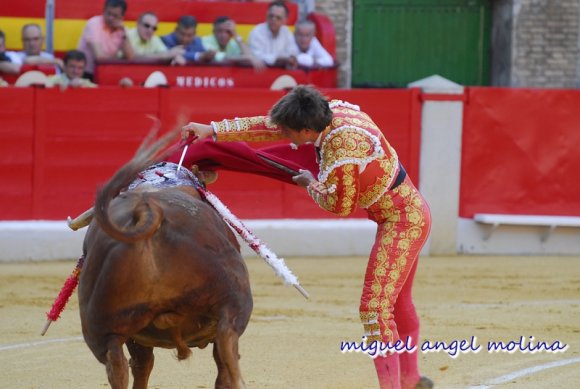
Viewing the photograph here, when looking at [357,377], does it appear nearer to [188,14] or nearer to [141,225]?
[141,225]

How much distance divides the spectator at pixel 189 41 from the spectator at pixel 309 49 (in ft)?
3.17

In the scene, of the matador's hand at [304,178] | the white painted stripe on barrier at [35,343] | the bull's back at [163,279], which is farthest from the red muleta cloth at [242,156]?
the white painted stripe on barrier at [35,343]

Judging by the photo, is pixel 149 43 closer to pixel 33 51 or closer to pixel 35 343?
pixel 33 51

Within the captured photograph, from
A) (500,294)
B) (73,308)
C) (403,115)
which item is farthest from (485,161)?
(73,308)

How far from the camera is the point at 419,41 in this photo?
46.3 feet

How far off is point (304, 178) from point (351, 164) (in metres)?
0.26

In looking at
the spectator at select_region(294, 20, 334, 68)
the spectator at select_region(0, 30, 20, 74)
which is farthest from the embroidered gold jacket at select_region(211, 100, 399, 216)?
the spectator at select_region(294, 20, 334, 68)

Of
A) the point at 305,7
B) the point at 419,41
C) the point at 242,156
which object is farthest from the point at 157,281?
the point at 419,41

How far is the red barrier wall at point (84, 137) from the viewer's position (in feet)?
30.6

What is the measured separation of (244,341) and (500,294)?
2418 mm

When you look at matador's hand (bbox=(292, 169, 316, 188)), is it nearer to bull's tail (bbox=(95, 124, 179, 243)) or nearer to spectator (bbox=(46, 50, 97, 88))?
bull's tail (bbox=(95, 124, 179, 243))

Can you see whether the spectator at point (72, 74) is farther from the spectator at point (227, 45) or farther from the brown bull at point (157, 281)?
the brown bull at point (157, 281)

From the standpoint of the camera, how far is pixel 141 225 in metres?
3.95

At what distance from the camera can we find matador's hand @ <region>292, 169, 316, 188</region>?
15.2 ft
